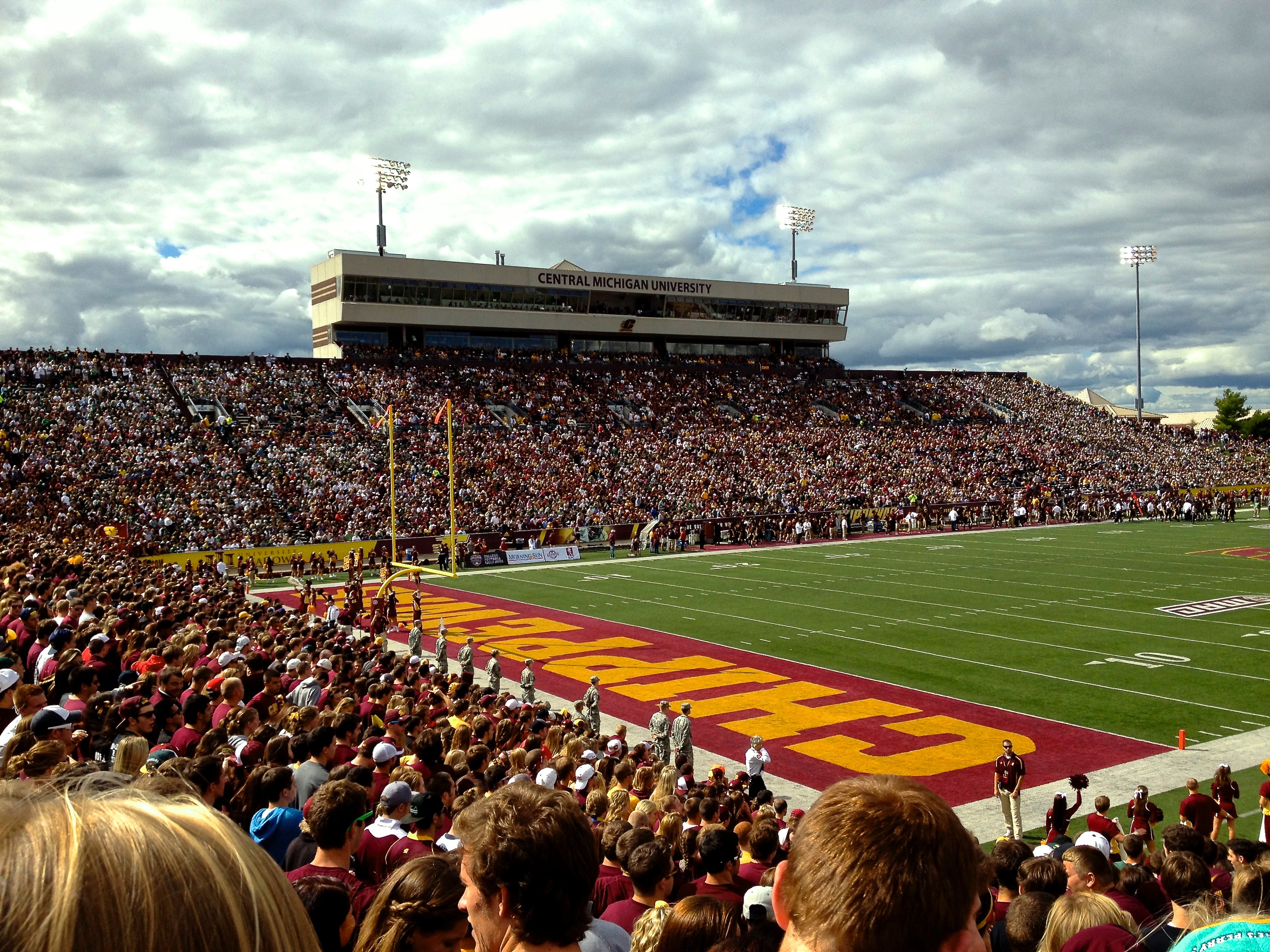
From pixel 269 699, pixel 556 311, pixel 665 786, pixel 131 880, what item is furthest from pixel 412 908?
pixel 556 311

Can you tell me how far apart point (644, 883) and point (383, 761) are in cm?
299

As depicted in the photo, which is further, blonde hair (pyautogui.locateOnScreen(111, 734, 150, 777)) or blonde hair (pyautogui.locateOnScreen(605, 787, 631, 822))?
blonde hair (pyautogui.locateOnScreen(605, 787, 631, 822))

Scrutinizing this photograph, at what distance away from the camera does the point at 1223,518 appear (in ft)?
162

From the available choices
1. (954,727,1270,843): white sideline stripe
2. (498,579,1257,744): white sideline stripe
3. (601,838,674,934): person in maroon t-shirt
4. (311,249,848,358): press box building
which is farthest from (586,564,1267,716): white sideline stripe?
(311,249,848,358): press box building

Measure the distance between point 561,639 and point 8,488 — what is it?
2236 cm

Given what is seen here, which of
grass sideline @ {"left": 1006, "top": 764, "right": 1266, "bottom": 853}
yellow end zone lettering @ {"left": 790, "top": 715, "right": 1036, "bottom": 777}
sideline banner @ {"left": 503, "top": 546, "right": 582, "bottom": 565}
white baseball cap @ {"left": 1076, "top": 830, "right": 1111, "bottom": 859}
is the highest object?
white baseball cap @ {"left": 1076, "top": 830, "right": 1111, "bottom": 859}

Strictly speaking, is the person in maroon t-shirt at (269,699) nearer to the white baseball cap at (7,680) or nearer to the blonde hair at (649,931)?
the white baseball cap at (7,680)

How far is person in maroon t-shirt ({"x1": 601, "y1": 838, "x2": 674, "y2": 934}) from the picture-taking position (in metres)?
4.11

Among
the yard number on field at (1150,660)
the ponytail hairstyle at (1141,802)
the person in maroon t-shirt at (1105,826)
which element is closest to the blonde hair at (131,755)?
the person in maroon t-shirt at (1105,826)

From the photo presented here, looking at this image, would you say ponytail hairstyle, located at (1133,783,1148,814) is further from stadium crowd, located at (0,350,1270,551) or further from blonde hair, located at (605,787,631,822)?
stadium crowd, located at (0,350,1270,551)

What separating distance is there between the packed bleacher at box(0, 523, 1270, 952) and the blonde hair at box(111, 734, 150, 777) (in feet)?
0.05

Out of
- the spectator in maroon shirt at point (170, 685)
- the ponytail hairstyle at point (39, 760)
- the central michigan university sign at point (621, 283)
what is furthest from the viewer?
the central michigan university sign at point (621, 283)

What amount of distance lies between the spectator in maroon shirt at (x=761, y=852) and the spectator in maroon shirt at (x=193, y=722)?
3838mm

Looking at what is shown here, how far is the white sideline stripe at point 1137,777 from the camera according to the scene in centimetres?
1133
